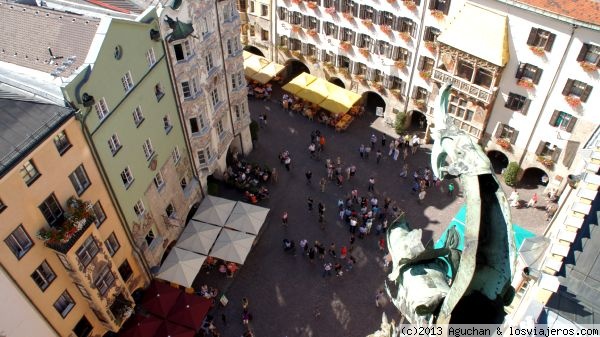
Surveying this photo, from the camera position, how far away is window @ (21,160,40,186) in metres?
21.8

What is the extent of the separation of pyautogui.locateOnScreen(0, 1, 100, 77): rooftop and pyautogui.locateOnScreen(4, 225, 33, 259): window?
7.43 meters

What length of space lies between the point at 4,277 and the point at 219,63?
2053 cm

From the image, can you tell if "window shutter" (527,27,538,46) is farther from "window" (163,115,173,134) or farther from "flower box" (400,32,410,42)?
"window" (163,115,173,134)

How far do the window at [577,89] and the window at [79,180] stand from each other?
108 ft

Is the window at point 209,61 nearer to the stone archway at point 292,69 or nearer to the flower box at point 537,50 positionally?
the stone archway at point 292,69

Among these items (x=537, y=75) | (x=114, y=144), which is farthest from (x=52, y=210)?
(x=537, y=75)

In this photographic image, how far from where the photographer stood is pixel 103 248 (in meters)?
26.5

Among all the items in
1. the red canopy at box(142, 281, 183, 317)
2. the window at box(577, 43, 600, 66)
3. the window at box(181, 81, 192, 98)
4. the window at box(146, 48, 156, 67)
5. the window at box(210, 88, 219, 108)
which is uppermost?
the window at box(146, 48, 156, 67)

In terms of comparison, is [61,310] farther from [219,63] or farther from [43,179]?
[219,63]

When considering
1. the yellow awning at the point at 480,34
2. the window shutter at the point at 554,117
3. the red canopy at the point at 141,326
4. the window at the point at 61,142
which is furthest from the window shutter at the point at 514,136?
the window at the point at 61,142

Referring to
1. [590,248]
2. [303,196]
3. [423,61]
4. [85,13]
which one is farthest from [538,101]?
[85,13]

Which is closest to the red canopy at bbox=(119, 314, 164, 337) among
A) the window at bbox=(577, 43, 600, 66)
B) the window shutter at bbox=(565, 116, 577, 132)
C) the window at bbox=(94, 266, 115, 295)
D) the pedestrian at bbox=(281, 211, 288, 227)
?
the window at bbox=(94, 266, 115, 295)

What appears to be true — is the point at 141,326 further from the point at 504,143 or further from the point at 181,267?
the point at 504,143

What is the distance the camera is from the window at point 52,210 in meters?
23.4
